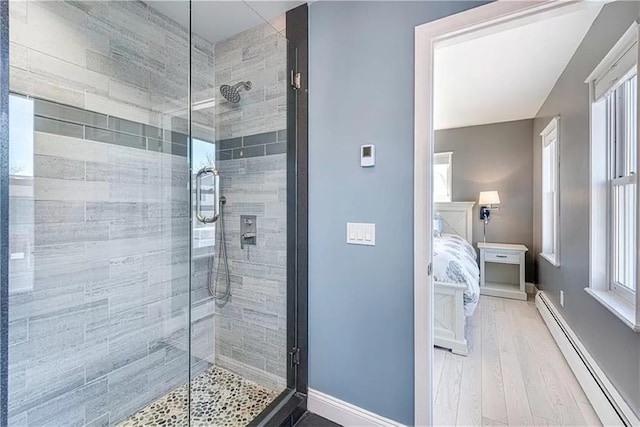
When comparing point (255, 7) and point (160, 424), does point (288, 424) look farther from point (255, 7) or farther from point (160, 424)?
point (255, 7)

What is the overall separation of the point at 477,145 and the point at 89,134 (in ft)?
16.1

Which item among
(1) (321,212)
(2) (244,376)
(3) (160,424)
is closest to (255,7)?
(1) (321,212)

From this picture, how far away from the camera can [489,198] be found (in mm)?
4340

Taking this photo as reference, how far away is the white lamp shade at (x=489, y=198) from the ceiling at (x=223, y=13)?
12.6 feet

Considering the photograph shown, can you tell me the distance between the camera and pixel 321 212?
172 cm

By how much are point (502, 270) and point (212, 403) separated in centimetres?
427

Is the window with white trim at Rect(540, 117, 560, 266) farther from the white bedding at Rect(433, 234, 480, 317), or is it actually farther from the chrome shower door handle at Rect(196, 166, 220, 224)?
the chrome shower door handle at Rect(196, 166, 220, 224)

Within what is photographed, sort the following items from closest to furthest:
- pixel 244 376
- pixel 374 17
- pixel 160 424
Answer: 1. pixel 374 17
2. pixel 160 424
3. pixel 244 376

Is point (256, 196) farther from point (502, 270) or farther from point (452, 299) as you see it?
point (502, 270)

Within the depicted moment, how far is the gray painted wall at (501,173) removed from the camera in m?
4.28

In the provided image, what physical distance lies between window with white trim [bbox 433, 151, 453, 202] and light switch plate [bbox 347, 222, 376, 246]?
3.80 meters

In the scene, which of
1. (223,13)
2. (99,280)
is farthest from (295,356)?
(223,13)

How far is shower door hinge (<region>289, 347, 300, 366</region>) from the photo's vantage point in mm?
1779

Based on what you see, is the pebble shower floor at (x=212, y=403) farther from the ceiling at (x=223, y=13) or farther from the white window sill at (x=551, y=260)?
the white window sill at (x=551, y=260)
